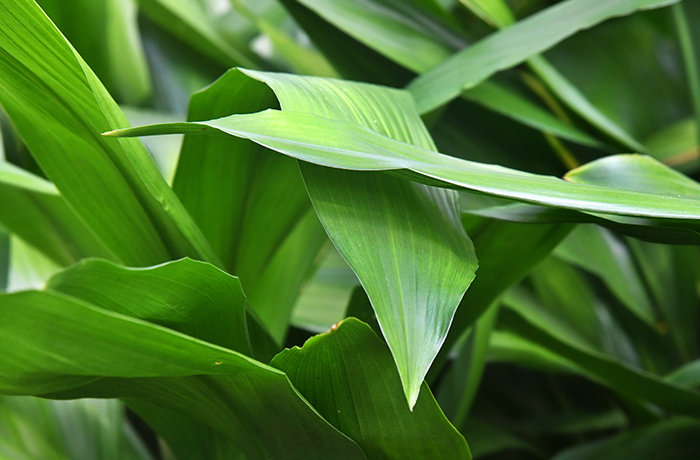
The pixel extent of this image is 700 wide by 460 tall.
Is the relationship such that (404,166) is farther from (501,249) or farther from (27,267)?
(27,267)

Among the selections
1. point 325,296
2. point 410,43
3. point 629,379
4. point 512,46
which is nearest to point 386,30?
point 410,43

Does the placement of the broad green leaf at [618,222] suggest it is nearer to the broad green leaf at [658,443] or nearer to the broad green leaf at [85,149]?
the broad green leaf at [85,149]

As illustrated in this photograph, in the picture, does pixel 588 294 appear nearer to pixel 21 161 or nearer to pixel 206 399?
pixel 206 399

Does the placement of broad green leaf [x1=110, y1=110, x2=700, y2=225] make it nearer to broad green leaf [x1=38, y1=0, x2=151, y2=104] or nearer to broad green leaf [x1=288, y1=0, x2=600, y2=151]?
broad green leaf [x1=288, y1=0, x2=600, y2=151]

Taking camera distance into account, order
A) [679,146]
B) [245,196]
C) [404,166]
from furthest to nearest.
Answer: [679,146] < [245,196] < [404,166]

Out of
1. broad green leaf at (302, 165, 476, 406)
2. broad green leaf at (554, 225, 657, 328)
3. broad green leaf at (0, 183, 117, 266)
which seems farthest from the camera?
broad green leaf at (554, 225, 657, 328)

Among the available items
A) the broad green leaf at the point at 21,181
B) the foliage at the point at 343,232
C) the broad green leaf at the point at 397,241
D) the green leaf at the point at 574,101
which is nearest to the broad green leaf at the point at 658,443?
the foliage at the point at 343,232

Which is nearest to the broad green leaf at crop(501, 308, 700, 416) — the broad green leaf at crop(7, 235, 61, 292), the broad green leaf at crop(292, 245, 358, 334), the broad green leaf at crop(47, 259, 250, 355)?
the broad green leaf at crop(292, 245, 358, 334)
